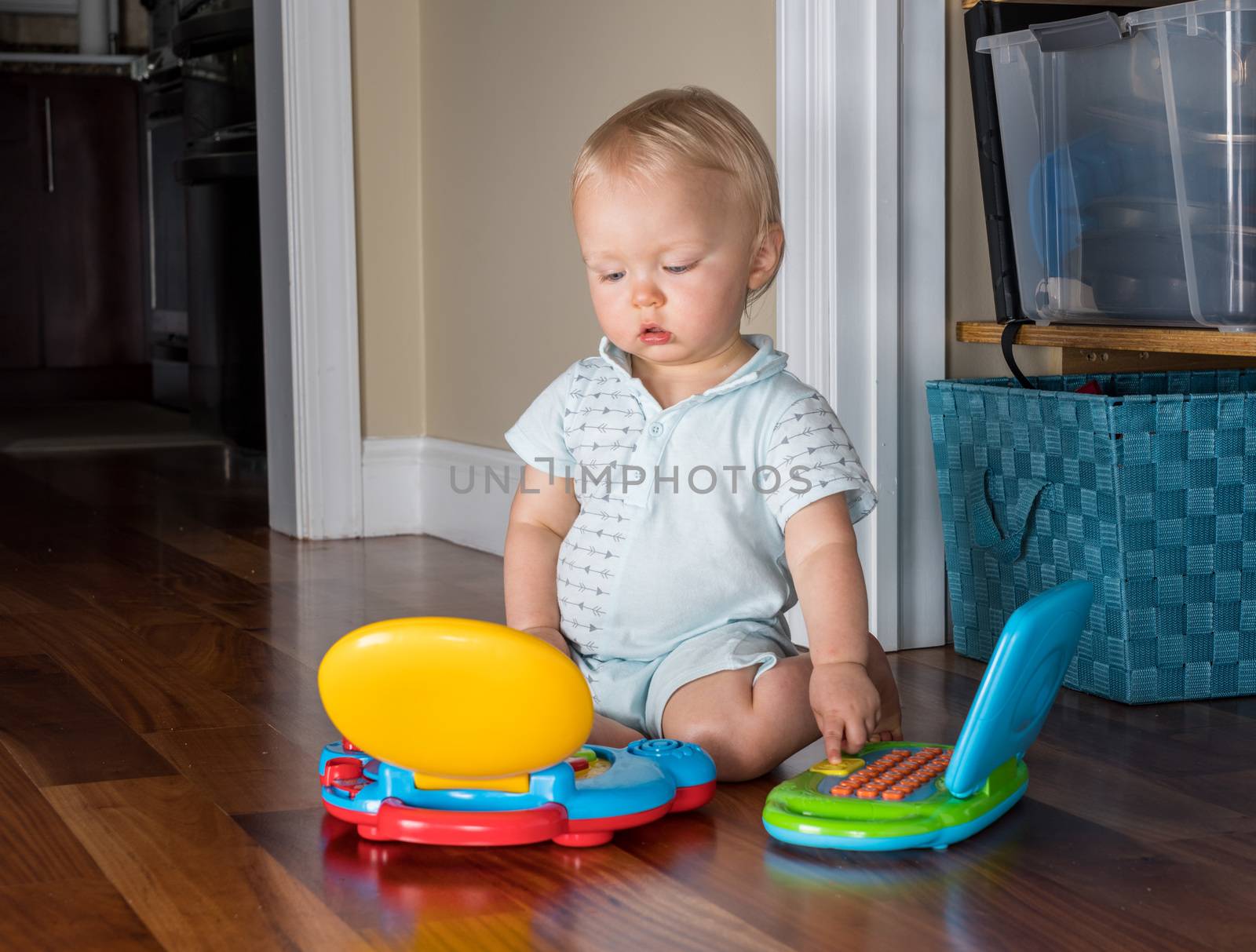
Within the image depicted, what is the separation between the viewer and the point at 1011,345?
1.39 m

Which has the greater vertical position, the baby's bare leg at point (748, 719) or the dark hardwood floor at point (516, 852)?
the baby's bare leg at point (748, 719)

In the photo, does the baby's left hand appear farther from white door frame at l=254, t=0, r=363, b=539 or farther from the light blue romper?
white door frame at l=254, t=0, r=363, b=539

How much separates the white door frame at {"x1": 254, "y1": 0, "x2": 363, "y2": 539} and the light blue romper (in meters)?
1.14

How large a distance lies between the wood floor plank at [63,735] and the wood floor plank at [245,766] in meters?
0.02

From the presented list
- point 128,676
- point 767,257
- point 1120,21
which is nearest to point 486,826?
point 767,257

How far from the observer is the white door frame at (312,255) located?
2170 millimetres

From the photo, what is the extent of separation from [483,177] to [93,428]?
83.6 inches

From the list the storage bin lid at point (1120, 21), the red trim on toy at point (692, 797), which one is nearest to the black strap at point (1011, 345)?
the storage bin lid at point (1120, 21)

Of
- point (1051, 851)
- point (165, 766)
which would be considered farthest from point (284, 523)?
point (1051, 851)

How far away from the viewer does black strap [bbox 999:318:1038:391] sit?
1377mm

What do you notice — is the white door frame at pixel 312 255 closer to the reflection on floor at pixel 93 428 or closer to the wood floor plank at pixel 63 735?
the wood floor plank at pixel 63 735

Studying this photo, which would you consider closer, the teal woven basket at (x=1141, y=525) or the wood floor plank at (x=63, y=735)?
the wood floor plank at (x=63, y=735)

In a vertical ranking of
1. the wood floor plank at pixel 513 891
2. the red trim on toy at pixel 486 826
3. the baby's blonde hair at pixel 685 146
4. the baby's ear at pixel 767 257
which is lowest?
the wood floor plank at pixel 513 891

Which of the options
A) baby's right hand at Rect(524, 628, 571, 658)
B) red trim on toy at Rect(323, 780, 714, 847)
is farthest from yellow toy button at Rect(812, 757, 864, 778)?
baby's right hand at Rect(524, 628, 571, 658)
